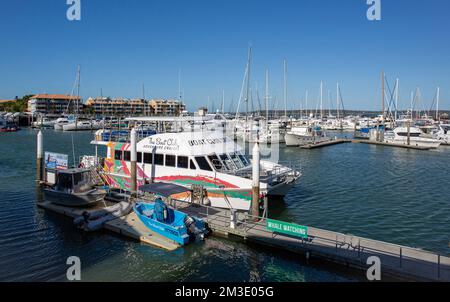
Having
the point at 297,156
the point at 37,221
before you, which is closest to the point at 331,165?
the point at 297,156

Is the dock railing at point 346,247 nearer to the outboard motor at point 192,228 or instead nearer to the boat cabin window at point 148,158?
the outboard motor at point 192,228

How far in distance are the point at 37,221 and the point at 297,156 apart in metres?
39.3

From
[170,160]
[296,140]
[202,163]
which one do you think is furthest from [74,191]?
[296,140]

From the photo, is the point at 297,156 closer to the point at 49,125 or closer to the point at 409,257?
the point at 409,257

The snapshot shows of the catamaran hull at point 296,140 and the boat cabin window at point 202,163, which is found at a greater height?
the boat cabin window at point 202,163

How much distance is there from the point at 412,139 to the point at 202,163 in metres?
55.8

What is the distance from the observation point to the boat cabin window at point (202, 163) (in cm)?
2003

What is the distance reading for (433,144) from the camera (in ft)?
199

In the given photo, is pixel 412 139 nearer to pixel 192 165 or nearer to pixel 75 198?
pixel 192 165

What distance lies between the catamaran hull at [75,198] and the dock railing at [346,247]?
7.01 m

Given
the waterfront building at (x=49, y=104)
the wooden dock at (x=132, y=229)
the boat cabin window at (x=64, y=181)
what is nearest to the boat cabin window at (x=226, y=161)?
the wooden dock at (x=132, y=229)

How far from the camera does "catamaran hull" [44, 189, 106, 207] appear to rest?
20.3 meters

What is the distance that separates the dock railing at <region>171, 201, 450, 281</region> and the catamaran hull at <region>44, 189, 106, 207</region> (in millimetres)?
7015

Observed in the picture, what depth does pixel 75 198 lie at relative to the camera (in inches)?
798
